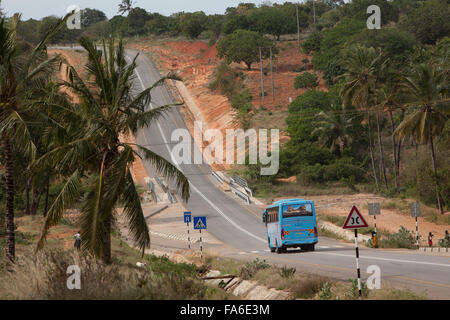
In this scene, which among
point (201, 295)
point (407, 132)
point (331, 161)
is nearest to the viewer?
point (201, 295)

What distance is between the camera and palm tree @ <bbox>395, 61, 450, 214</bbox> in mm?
46188

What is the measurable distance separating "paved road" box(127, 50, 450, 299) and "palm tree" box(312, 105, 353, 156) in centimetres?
1547

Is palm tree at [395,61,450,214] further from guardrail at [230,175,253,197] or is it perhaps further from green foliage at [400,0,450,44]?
green foliage at [400,0,450,44]

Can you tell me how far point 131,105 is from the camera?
821 inches

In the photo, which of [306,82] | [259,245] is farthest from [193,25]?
[259,245]

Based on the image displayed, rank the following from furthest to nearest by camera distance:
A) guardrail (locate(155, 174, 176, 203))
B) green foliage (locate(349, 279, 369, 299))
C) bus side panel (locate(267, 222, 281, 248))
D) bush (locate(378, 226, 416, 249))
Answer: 1. guardrail (locate(155, 174, 176, 203))
2. bush (locate(378, 226, 416, 249))
3. bus side panel (locate(267, 222, 281, 248))
4. green foliage (locate(349, 279, 369, 299))

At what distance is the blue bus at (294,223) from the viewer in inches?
1232

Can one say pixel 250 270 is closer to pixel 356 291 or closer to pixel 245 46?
pixel 356 291

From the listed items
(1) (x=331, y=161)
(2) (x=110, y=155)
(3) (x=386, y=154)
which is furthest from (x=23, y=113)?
(3) (x=386, y=154)

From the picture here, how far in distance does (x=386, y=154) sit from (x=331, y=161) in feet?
27.1

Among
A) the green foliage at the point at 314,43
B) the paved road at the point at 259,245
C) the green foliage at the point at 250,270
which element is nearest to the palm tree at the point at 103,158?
the green foliage at the point at 250,270

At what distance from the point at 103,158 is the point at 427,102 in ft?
113

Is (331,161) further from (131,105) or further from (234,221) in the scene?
(131,105)

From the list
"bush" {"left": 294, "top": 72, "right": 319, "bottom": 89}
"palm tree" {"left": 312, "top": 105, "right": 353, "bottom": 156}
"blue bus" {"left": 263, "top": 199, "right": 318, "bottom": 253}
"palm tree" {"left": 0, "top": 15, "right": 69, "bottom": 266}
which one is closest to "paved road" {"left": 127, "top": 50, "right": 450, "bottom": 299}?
"blue bus" {"left": 263, "top": 199, "right": 318, "bottom": 253}
